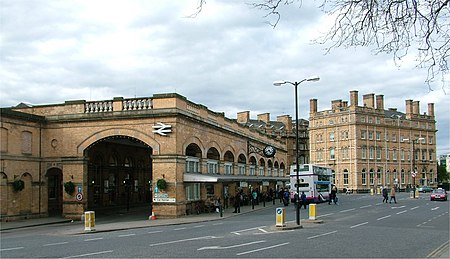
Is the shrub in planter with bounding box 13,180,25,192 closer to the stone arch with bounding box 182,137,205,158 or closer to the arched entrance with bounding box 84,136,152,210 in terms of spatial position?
the arched entrance with bounding box 84,136,152,210

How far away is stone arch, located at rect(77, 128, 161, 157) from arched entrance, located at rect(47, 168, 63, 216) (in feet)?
13.3

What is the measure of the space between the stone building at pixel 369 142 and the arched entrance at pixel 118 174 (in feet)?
207

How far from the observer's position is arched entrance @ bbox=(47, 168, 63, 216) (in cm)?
4059

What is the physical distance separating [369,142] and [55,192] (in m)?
80.1

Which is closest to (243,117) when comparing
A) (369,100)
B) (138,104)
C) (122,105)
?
(369,100)

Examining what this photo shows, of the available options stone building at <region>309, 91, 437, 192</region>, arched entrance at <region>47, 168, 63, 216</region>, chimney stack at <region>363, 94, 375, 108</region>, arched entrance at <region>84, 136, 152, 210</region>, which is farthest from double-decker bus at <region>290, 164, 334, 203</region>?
chimney stack at <region>363, 94, 375, 108</region>

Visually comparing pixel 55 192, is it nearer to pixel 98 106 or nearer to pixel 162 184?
pixel 98 106

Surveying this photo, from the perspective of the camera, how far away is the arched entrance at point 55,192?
40.6m

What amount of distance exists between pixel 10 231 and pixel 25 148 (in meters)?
8.99

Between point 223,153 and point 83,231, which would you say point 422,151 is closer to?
point 223,153

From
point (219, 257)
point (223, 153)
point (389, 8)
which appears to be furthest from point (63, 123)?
point (389, 8)

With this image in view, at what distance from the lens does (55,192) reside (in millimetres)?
42281

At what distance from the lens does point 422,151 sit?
12169 centimetres

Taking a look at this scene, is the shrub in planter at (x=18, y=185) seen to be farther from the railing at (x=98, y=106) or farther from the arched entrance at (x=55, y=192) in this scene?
the railing at (x=98, y=106)
